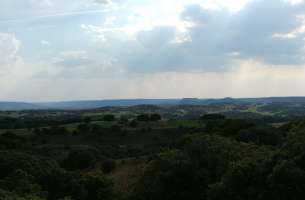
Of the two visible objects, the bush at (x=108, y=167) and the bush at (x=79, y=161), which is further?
the bush at (x=79, y=161)

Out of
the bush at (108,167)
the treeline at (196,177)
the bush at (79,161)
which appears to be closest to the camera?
the treeline at (196,177)

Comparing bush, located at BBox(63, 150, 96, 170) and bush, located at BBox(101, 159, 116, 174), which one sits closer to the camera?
bush, located at BBox(101, 159, 116, 174)

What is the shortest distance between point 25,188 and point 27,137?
60.5m

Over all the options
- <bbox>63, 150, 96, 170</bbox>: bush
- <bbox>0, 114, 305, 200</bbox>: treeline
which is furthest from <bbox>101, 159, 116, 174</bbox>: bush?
<bbox>0, 114, 305, 200</bbox>: treeline

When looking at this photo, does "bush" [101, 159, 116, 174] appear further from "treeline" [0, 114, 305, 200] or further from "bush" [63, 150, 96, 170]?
"treeline" [0, 114, 305, 200]

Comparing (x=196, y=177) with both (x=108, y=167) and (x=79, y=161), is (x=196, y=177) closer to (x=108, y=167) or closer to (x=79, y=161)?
(x=108, y=167)

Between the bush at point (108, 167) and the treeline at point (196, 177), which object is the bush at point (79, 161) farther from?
the treeline at point (196, 177)

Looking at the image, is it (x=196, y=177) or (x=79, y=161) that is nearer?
(x=196, y=177)

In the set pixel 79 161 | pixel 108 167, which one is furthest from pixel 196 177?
pixel 79 161

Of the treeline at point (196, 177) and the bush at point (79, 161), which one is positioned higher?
the treeline at point (196, 177)

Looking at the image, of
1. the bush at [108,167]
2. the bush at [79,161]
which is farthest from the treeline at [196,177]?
the bush at [79,161]

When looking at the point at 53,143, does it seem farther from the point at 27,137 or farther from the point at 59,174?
the point at 59,174

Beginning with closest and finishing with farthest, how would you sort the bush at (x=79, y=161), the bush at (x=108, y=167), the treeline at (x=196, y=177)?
the treeline at (x=196, y=177) → the bush at (x=108, y=167) → the bush at (x=79, y=161)

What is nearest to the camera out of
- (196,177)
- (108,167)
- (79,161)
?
(196,177)
